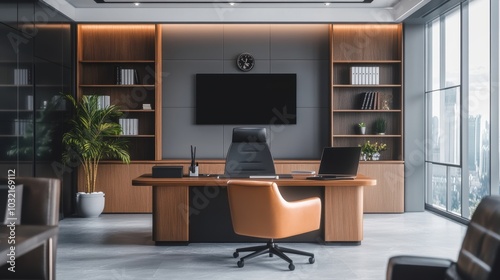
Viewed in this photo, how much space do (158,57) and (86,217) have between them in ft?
8.53

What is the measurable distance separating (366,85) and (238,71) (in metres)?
1.99

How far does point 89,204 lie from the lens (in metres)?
7.83

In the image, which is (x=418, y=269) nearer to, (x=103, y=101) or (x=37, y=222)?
(x=37, y=222)

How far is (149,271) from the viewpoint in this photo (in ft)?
15.6

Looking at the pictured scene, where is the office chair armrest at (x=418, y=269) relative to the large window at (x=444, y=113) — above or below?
below

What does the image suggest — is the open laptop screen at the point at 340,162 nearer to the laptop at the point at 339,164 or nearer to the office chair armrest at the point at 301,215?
the laptop at the point at 339,164

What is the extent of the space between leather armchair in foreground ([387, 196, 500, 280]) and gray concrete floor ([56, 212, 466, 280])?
68.2 inches

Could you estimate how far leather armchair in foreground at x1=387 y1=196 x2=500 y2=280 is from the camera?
8.18 feet

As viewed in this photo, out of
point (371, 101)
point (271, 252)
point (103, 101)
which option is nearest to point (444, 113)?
point (371, 101)

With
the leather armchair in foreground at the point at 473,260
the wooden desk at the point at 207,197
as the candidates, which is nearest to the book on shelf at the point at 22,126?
the wooden desk at the point at 207,197

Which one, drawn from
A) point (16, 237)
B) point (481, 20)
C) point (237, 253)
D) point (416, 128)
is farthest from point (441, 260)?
point (416, 128)

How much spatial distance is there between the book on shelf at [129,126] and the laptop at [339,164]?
362 cm

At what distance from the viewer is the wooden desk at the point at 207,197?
18.7 ft

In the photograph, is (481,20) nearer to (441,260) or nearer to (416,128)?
(416,128)
